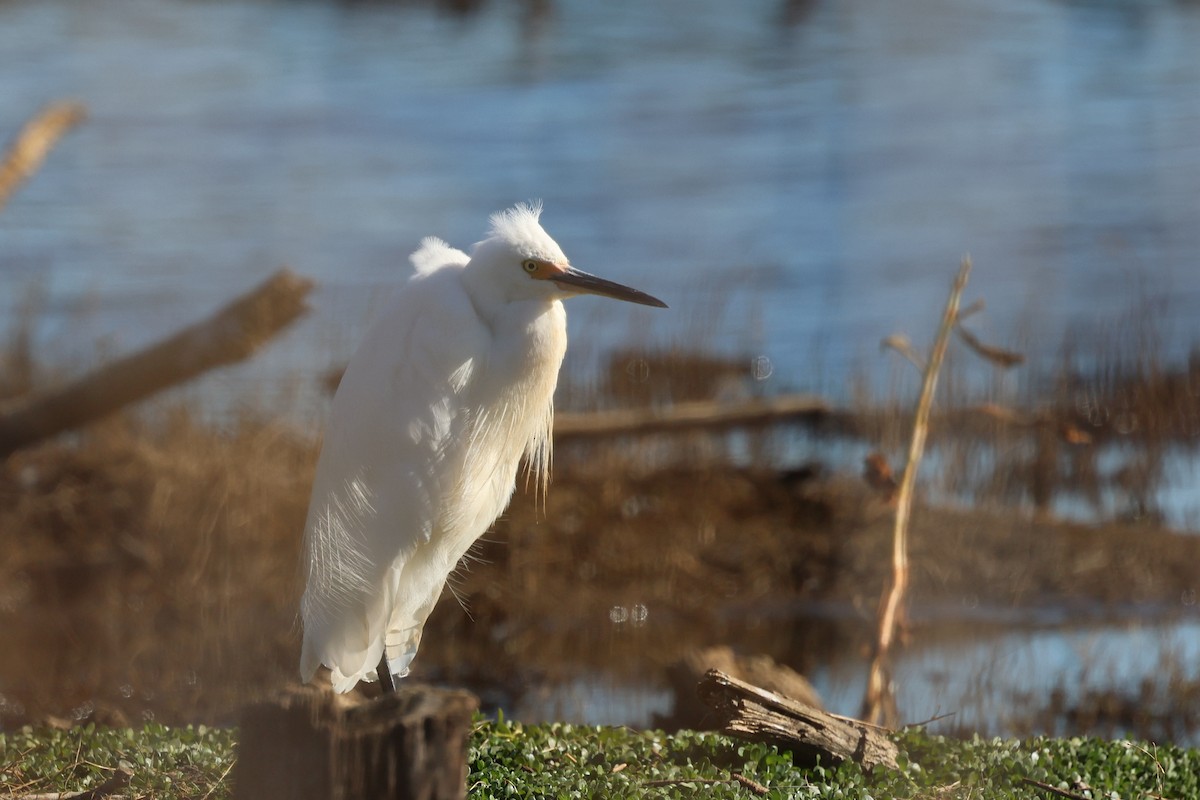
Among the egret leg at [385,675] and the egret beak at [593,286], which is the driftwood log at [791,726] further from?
Result: the egret beak at [593,286]

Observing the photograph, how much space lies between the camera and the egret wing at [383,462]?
7.28ft

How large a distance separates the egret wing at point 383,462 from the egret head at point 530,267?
0.32ft

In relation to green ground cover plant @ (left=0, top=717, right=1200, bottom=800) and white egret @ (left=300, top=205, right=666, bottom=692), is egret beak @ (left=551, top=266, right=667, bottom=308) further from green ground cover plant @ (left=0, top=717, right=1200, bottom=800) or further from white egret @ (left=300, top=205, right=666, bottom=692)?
green ground cover plant @ (left=0, top=717, right=1200, bottom=800)

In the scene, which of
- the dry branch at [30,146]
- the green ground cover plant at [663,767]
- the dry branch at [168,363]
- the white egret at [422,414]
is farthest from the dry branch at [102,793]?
the dry branch at [30,146]

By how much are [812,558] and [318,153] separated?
3.59 metres

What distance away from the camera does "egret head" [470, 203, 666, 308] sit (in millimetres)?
2176

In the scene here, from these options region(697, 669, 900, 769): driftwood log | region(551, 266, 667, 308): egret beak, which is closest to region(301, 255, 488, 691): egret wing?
region(551, 266, 667, 308): egret beak

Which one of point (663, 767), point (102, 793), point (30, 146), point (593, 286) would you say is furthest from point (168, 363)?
Result: point (663, 767)

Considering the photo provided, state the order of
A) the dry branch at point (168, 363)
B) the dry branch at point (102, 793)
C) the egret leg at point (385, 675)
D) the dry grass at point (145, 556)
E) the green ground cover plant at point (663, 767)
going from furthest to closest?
the dry grass at point (145, 556) < the dry branch at point (168, 363) < the egret leg at point (385, 675) < the green ground cover plant at point (663, 767) < the dry branch at point (102, 793)

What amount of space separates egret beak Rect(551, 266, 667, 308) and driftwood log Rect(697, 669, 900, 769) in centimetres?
79

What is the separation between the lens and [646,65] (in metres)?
6.49

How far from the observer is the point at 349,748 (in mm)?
1519

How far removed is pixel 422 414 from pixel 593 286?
1.41 ft

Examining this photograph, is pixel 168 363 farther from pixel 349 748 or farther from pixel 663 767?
pixel 349 748
